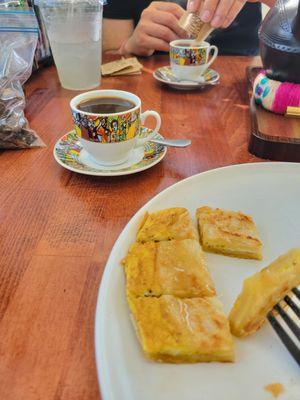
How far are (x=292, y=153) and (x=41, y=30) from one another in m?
0.95

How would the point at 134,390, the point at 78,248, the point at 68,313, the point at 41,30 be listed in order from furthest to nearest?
the point at 41,30, the point at 78,248, the point at 68,313, the point at 134,390

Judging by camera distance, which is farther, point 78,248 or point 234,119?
point 234,119

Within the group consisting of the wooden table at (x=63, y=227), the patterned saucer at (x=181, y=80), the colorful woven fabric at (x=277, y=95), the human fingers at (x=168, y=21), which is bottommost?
the wooden table at (x=63, y=227)

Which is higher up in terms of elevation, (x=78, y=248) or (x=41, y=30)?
(x=41, y=30)

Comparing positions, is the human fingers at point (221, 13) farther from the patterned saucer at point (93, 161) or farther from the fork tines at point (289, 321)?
the fork tines at point (289, 321)

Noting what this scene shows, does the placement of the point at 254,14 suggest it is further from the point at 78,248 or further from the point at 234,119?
the point at 78,248

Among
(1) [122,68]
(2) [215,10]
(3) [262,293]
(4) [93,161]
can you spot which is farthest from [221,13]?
(3) [262,293]

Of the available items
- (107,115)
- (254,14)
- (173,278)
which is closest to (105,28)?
(254,14)

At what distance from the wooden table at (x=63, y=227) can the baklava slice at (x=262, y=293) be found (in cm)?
17

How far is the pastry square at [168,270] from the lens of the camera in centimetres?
45

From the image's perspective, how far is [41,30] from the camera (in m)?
1.25

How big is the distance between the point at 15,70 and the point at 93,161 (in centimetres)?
36

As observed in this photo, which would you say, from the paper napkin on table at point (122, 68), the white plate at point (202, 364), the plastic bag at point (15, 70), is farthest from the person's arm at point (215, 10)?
the white plate at point (202, 364)

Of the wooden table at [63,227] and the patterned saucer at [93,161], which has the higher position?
the patterned saucer at [93,161]
